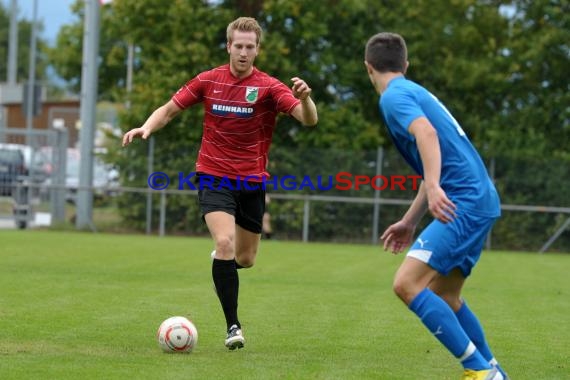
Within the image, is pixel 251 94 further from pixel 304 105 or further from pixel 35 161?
pixel 35 161

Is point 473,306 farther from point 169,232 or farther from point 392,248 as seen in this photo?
point 169,232

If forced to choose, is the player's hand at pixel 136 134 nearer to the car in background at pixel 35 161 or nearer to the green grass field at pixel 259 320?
the green grass field at pixel 259 320

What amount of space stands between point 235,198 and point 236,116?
2.02 feet

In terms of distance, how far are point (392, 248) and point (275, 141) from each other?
71.2ft

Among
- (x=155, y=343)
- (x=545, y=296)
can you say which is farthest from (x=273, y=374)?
(x=545, y=296)

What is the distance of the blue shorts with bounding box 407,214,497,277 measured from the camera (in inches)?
222

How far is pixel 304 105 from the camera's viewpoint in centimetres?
778

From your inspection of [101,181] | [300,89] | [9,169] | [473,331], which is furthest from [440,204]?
[101,181]

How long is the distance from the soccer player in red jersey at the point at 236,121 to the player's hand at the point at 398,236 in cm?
185

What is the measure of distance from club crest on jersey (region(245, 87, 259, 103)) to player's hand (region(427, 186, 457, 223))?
2.75m

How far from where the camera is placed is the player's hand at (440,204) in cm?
549

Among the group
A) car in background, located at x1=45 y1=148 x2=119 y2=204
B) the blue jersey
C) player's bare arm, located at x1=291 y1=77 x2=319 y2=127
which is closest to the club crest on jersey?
player's bare arm, located at x1=291 y1=77 x2=319 y2=127

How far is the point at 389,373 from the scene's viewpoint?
6480mm

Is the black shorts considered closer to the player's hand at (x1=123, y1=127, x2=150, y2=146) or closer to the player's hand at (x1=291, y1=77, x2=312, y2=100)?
the player's hand at (x1=123, y1=127, x2=150, y2=146)
